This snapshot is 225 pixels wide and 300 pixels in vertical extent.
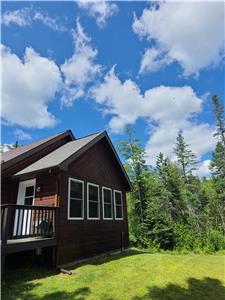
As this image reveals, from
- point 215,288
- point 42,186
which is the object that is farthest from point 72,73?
point 215,288

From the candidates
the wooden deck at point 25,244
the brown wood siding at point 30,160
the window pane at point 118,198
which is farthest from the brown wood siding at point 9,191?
the window pane at point 118,198

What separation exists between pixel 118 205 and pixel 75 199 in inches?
170

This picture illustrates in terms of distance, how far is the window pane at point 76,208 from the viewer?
8968mm

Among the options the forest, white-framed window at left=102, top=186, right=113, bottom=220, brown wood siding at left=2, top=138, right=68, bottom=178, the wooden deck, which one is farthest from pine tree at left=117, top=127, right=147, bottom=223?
the wooden deck

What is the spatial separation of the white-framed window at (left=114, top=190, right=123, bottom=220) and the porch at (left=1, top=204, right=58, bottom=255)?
16.9 ft

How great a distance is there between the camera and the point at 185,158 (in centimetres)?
3222

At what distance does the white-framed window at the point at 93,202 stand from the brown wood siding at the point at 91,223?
22 cm

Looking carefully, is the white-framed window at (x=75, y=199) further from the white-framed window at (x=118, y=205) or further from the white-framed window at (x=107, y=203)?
the white-framed window at (x=118, y=205)

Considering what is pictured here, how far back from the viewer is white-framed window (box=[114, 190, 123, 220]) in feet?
41.2

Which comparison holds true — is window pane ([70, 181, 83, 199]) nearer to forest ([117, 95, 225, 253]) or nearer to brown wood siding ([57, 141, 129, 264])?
brown wood siding ([57, 141, 129, 264])

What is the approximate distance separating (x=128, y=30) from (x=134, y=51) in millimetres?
1104

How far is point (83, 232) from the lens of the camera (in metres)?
9.32

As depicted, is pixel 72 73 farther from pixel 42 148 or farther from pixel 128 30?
pixel 42 148

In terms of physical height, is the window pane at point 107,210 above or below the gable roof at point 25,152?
below
